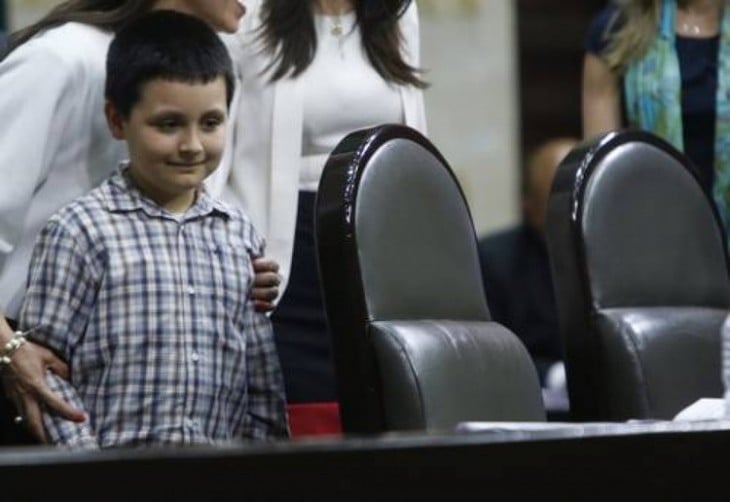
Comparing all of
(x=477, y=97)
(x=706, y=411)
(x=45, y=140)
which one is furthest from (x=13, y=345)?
(x=477, y=97)

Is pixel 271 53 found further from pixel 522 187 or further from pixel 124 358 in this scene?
pixel 522 187

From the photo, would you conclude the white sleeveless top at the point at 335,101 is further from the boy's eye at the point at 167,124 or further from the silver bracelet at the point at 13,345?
the silver bracelet at the point at 13,345

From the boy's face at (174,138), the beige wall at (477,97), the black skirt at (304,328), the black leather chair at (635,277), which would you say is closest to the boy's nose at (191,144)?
the boy's face at (174,138)

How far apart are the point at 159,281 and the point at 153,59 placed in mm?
309

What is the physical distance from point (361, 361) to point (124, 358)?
32cm

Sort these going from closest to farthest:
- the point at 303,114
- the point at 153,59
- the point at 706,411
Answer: the point at 706,411 → the point at 153,59 → the point at 303,114

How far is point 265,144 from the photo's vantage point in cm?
300

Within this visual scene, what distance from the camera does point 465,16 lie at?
21.0 feet

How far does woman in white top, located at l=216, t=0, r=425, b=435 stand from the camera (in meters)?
2.94

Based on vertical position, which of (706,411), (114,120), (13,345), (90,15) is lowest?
(706,411)

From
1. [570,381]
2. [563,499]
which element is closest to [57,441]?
[570,381]

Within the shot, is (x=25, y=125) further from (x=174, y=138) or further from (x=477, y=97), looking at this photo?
(x=477, y=97)

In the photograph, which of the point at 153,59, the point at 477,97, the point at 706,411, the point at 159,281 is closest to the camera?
the point at 706,411

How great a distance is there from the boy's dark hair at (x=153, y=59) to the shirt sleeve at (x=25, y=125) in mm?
79
